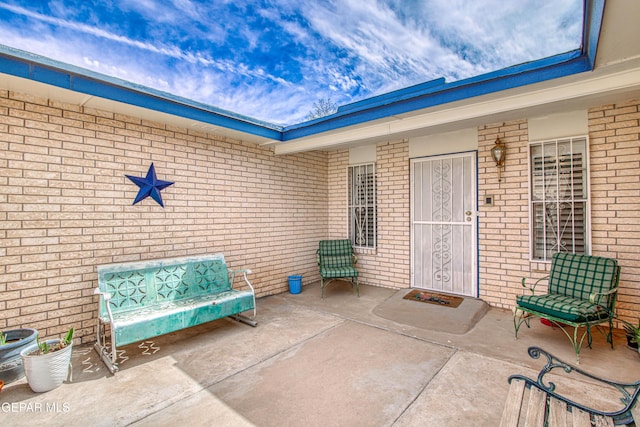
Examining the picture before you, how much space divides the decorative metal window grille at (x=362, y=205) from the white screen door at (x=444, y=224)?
0.84 metres

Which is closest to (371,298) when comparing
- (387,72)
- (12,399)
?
(12,399)

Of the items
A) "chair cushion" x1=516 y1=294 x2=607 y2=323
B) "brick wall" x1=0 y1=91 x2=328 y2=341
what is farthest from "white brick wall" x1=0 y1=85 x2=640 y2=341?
"chair cushion" x1=516 y1=294 x2=607 y2=323

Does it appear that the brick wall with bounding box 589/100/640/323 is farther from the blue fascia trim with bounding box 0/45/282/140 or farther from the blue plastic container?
the blue fascia trim with bounding box 0/45/282/140

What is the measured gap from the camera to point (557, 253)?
12.7 ft

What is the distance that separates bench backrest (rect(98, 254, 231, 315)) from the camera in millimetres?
3385

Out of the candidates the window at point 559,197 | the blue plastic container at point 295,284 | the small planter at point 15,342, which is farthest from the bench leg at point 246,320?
the window at point 559,197

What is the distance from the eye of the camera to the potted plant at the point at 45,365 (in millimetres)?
2525

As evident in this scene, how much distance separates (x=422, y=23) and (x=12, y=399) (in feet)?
30.5

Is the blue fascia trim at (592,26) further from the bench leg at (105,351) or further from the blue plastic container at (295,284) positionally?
the blue plastic container at (295,284)

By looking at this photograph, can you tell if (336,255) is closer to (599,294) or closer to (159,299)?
(159,299)

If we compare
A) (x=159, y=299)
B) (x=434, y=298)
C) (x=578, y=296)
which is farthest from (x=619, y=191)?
(x=159, y=299)

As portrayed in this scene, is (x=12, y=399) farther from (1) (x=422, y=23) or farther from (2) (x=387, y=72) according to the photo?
(2) (x=387, y=72)

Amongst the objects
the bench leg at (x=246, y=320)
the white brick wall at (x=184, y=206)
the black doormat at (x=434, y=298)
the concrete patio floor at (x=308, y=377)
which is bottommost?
the concrete patio floor at (x=308, y=377)

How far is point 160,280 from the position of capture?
3742mm
